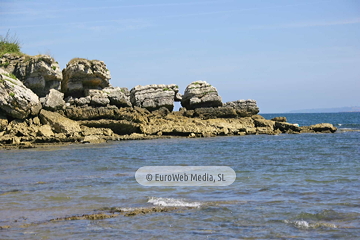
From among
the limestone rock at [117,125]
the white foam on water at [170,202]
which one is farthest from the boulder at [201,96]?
the white foam on water at [170,202]

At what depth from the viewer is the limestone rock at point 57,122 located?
90.3ft

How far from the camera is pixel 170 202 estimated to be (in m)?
9.92

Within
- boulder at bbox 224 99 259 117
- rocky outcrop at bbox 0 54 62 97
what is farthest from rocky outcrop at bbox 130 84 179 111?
rocky outcrop at bbox 0 54 62 97

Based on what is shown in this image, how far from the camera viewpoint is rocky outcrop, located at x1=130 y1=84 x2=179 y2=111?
116 feet

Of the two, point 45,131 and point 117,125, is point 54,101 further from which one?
point 117,125

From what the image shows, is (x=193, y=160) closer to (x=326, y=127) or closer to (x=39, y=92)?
(x=39, y=92)

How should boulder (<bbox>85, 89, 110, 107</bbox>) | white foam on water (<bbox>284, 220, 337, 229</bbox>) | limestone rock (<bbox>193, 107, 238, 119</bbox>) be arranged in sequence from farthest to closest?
1. limestone rock (<bbox>193, 107, 238, 119</bbox>)
2. boulder (<bbox>85, 89, 110, 107</bbox>)
3. white foam on water (<bbox>284, 220, 337, 229</bbox>)

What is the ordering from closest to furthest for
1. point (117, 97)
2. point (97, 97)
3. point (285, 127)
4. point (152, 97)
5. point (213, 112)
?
1. point (97, 97)
2. point (117, 97)
3. point (152, 97)
4. point (213, 112)
5. point (285, 127)

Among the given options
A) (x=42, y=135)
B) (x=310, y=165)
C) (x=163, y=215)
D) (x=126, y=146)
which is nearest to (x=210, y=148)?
(x=126, y=146)

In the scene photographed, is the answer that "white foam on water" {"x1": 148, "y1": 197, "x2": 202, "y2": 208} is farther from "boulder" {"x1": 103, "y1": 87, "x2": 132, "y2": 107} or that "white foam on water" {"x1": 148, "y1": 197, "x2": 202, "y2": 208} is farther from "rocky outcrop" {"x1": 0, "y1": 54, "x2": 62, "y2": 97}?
"boulder" {"x1": 103, "y1": 87, "x2": 132, "y2": 107}

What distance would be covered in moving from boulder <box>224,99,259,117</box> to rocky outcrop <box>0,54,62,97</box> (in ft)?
50.7

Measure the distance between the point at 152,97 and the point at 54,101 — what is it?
30.2 feet

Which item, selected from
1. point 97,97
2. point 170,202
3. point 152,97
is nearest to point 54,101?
point 97,97

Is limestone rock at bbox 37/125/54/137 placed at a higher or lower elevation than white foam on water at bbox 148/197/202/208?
higher
